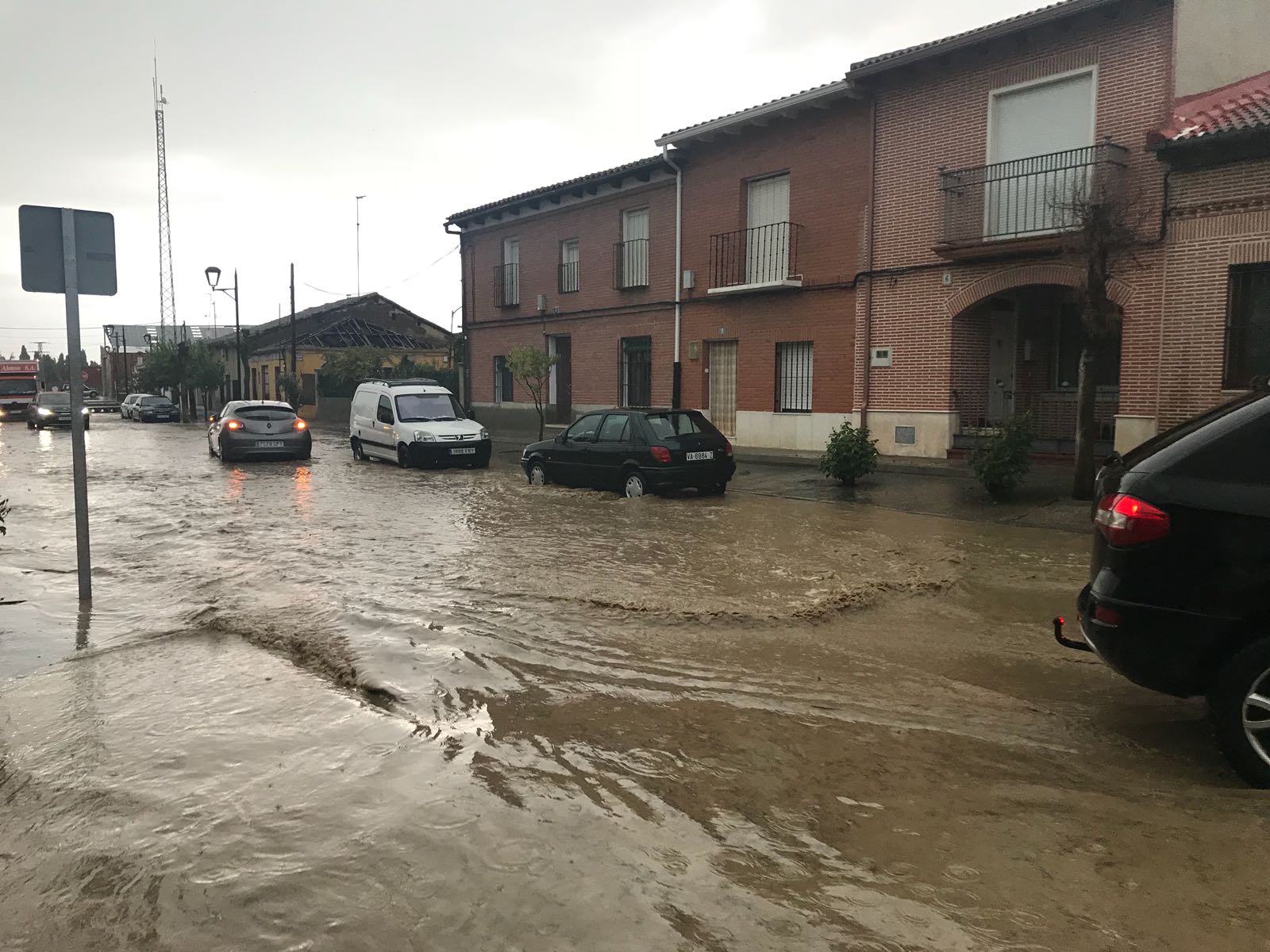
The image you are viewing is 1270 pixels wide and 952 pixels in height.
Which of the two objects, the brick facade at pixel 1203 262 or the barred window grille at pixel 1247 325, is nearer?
the brick facade at pixel 1203 262

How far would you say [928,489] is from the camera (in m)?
13.6

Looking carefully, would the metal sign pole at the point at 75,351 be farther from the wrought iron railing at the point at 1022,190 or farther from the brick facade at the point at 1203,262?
the brick facade at the point at 1203,262

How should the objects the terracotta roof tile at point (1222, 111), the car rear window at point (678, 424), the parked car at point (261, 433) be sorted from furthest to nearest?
the parked car at point (261, 433), the car rear window at point (678, 424), the terracotta roof tile at point (1222, 111)

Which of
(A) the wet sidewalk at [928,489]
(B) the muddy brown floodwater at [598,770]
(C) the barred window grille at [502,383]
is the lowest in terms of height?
(B) the muddy brown floodwater at [598,770]

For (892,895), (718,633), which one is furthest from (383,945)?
(718,633)

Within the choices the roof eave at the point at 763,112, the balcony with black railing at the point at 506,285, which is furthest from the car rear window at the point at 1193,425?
the balcony with black railing at the point at 506,285

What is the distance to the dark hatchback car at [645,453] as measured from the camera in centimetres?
1259

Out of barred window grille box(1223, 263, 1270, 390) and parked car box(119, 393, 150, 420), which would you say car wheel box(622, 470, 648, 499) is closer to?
barred window grille box(1223, 263, 1270, 390)

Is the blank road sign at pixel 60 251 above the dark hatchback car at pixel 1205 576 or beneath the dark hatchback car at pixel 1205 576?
above

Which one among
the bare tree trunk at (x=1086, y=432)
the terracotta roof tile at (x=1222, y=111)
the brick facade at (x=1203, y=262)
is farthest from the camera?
the brick facade at (x=1203, y=262)

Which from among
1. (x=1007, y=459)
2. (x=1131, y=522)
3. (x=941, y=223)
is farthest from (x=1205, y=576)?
(x=941, y=223)

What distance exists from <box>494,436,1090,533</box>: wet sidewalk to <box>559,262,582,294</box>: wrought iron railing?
9528mm

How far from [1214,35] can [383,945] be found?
1612cm

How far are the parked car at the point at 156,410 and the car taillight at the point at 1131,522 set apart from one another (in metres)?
48.2
